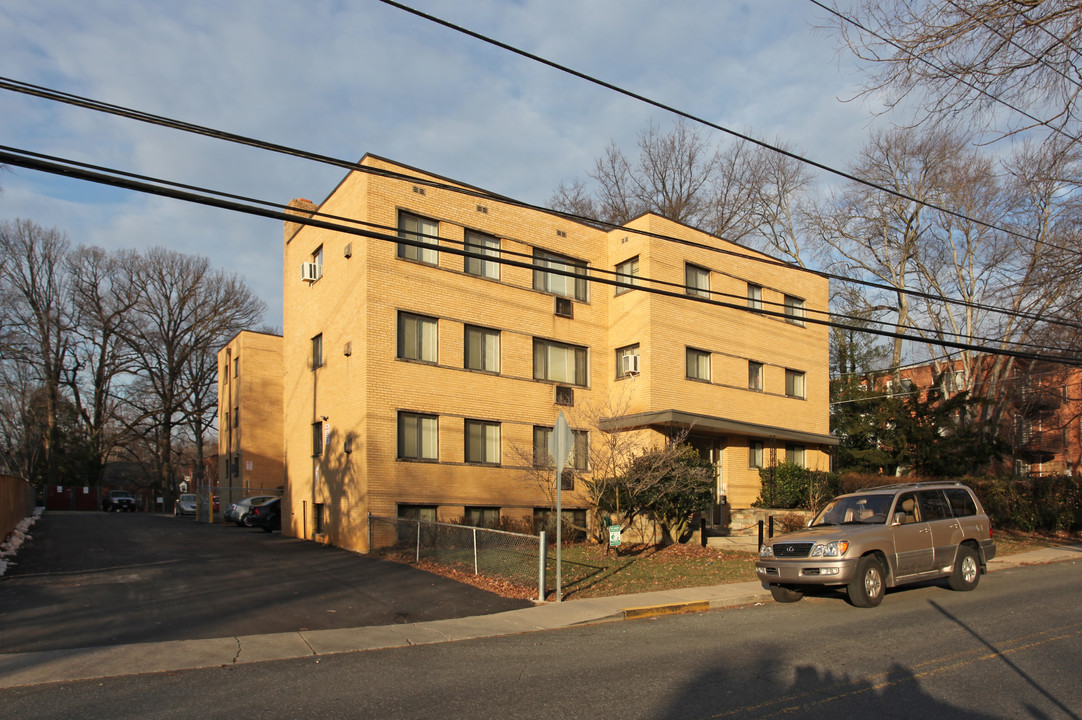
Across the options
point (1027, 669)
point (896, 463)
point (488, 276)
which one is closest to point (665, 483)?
point (488, 276)

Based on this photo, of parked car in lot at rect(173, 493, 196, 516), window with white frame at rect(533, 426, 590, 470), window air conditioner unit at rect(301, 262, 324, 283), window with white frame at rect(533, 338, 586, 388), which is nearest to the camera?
window with white frame at rect(533, 426, 590, 470)

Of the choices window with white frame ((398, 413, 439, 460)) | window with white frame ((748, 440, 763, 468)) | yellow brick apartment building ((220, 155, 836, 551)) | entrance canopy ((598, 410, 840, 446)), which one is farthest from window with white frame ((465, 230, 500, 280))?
window with white frame ((748, 440, 763, 468))

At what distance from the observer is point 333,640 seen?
981 centimetres

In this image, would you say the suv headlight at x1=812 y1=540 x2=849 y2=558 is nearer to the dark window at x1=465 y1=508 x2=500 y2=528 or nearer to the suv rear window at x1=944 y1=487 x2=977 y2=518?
the suv rear window at x1=944 y1=487 x2=977 y2=518

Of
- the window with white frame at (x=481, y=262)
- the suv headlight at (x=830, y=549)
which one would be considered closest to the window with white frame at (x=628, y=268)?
the window with white frame at (x=481, y=262)

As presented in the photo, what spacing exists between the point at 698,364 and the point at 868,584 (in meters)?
14.9

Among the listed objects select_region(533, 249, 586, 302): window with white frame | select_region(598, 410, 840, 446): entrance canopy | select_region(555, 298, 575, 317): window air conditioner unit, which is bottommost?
select_region(598, 410, 840, 446): entrance canopy

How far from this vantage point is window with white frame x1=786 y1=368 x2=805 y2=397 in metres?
29.6

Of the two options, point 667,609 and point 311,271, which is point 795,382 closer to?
point 311,271

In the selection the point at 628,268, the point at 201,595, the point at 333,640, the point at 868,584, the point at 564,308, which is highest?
the point at 628,268

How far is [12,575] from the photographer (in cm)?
1441

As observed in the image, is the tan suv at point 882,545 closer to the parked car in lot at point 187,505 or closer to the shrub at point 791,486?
the shrub at point 791,486

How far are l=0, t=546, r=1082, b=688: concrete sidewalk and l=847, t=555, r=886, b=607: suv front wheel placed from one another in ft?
6.47

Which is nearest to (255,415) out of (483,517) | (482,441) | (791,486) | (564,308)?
(482,441)
